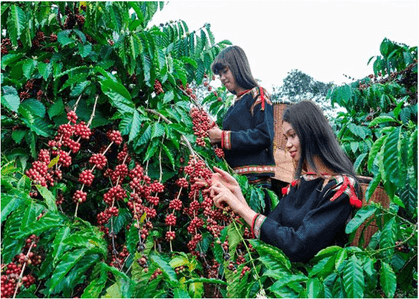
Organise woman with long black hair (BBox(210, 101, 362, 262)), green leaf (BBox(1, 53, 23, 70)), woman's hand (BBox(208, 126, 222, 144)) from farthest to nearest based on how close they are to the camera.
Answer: woman's hand (BBox(208, 126, 222, 144)) < green leaf (BBox(1, 53, 23, 70)) < woman with long black hair (BBox(210, 101, 362, 262))

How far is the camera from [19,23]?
1.41 m

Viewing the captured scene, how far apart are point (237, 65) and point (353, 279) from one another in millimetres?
1471

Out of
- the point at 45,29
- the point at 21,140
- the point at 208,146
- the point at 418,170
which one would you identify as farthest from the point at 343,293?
the point at 45,29

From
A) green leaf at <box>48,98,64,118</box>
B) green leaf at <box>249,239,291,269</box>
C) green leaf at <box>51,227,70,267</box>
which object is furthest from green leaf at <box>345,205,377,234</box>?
green leaf at <box>48,98,64,118</box>

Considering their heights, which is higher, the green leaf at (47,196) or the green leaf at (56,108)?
the green leaf at (56,108)

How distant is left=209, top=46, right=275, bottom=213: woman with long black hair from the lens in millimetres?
2123

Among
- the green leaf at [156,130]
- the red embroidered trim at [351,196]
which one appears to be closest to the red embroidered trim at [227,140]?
the green leaf at [156,130]

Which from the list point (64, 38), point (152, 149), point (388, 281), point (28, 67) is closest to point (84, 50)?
point (64, 38)

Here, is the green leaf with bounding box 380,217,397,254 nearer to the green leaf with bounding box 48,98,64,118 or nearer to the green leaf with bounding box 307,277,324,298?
the green leaf with bounding box 307,277,324,298

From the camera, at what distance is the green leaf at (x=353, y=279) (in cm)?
98

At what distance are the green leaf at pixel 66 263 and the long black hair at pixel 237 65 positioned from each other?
1437mm

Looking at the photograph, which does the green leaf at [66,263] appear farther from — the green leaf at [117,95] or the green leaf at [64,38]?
the green leaf at [64,38]

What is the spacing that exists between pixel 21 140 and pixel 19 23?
42 centimetres

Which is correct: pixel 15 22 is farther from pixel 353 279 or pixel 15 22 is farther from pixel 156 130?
pixel 353 279
